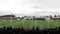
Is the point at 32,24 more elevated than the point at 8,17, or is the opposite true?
the point at 8,17

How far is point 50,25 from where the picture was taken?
41.9 ft

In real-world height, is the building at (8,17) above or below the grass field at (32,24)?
above

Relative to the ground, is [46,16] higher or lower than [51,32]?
higher

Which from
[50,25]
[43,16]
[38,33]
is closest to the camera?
[38,33]

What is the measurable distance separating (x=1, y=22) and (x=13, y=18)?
1.24 metres

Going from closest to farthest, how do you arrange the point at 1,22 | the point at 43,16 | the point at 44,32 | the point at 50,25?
the point at 44,32, the point at 50,25, the point at 1,22, the point at 43,16

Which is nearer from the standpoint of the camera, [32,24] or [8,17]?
[32,24]

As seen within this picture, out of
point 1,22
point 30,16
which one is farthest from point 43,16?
point 1,22

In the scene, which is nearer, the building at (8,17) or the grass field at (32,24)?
the grass field at (32,24)

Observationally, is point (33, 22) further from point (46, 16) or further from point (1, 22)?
point (1, 22)

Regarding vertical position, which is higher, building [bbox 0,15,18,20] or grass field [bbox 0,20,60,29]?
building [bbox 0,15,18,20]

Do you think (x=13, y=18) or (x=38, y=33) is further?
(x=13, y=18)

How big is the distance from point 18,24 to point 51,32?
4774 millimetres

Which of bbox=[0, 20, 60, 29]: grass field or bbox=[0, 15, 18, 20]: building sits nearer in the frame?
bbox=[0, 20, 60, 29]: grass field
